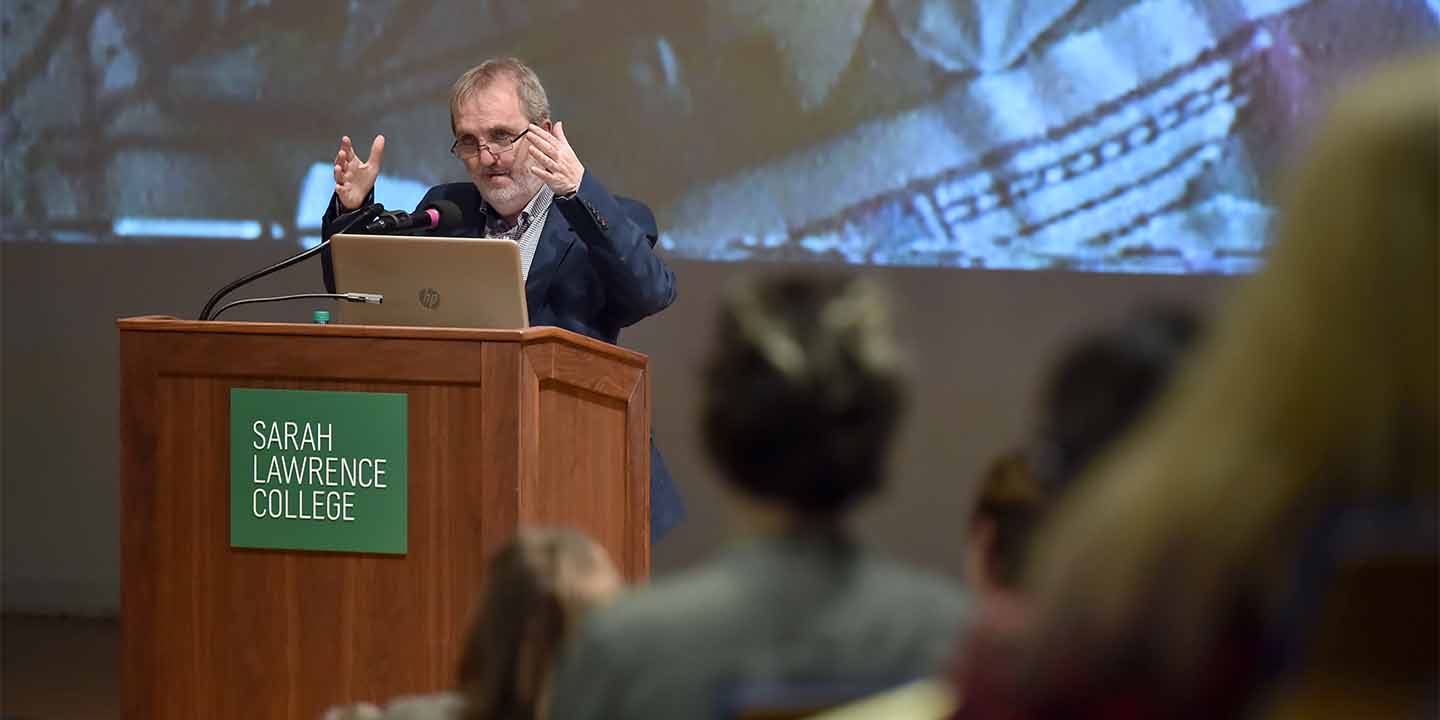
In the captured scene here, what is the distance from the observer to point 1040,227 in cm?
494

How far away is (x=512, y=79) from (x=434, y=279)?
34.5 inches

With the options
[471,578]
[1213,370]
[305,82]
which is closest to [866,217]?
[305,82]

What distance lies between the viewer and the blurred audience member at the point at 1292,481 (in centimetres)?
82

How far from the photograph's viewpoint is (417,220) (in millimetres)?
3299

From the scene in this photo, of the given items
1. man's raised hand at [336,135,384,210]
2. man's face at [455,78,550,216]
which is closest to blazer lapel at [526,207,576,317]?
man's face at [455,78,550,216]

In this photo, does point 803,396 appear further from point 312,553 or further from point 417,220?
point 417,220

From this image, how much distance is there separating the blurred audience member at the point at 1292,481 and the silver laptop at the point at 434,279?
2084mm

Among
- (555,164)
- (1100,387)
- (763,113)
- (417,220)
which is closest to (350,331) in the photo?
(417,220)

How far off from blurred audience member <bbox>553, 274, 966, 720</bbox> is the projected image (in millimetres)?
3667

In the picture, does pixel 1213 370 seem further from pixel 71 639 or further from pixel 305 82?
pixel 71 639

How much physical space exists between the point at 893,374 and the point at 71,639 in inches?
189

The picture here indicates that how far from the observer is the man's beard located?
12.0 feet

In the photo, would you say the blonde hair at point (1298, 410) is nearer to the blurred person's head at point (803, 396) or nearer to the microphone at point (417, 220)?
the blurred person's head at point (803, 396)

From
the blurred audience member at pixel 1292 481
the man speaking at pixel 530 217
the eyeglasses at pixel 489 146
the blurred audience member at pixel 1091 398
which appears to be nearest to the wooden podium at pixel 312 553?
the man speaking at pixel 530 217
